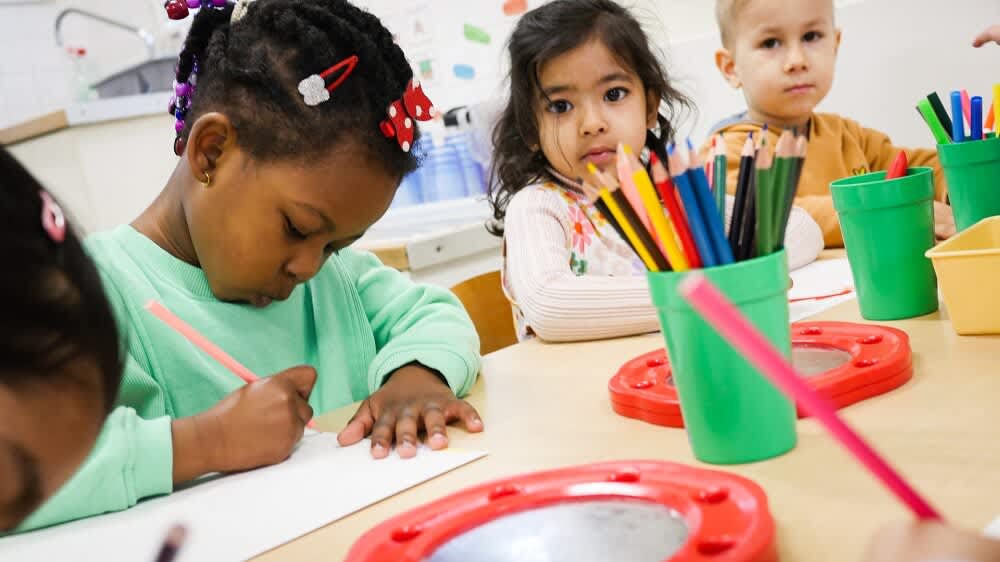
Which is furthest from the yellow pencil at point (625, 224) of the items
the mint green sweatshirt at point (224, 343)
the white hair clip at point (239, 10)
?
the white hair clip at point (239, 10)

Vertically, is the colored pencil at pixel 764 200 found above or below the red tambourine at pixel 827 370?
above

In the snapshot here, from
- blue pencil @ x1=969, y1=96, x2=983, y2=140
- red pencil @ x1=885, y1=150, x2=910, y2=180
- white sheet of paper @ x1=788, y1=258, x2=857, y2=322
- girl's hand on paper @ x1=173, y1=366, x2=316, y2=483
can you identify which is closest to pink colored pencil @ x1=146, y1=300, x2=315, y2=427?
girl's hand on paper @ x1=173, y1=366, x2=316, y2=483

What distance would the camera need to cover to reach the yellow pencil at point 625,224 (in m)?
0.51

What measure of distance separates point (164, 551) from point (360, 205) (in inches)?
22.8

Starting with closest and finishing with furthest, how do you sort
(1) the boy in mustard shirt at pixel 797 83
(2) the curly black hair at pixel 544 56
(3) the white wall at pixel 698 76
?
(2) the curly black hair at pixel 544 56
(1) the boy in mustard shirt at pixel 797 83
(3) the white wall at pixel 698 76

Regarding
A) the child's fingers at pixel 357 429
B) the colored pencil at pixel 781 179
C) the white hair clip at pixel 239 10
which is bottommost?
the child's fingers at pixel 357 429

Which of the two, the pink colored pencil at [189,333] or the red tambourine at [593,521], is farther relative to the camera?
the pink colored pencil at [189,333]

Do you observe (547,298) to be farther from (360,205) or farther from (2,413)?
(2,413)

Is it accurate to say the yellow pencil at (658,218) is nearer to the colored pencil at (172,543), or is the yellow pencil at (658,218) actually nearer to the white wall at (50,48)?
the colored pencil at (172,543)

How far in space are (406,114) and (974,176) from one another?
0.54 meters

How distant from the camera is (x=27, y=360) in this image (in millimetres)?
362

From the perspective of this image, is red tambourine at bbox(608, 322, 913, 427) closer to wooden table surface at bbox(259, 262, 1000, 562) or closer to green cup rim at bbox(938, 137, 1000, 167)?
wooden table surface at bbox(259, 262, 1000, 562)

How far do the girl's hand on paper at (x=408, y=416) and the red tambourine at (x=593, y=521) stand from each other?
7.2 inches

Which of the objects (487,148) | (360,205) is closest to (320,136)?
(360,205)
